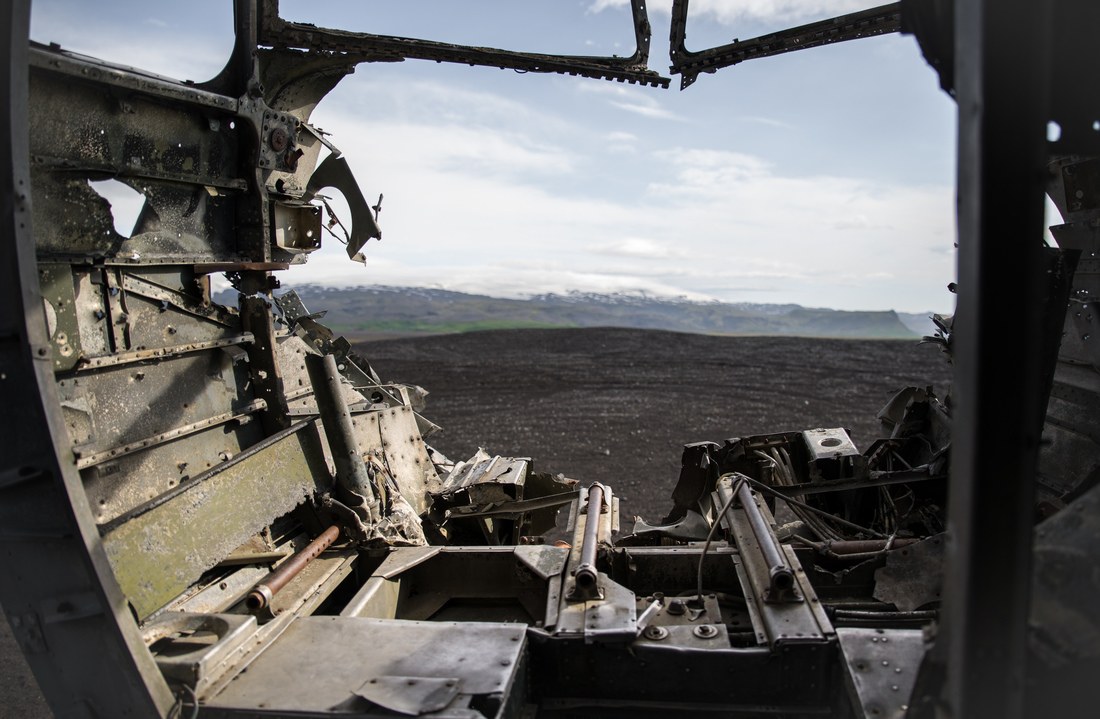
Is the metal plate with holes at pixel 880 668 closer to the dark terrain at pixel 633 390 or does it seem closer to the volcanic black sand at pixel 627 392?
the volcanic black sand at pixel 627 392

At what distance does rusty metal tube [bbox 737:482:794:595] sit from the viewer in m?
3.25

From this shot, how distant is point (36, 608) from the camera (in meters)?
2.58

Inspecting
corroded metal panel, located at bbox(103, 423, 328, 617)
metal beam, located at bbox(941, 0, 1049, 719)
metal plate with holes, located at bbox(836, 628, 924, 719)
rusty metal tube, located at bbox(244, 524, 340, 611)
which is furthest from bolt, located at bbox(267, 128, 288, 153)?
metal plate with holes, located at bbox(836, 628, 924, 719)

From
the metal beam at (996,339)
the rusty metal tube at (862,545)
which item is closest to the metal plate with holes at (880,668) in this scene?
the metal beam at (996,339)

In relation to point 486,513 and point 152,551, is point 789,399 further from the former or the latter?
point 152,551

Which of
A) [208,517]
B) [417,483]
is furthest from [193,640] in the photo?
[417,483]

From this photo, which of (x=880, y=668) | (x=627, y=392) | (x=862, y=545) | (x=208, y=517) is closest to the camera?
(x=880, y=668)

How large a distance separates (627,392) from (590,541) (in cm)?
1310

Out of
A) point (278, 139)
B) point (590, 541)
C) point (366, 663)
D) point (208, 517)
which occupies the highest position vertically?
point (278, 139)

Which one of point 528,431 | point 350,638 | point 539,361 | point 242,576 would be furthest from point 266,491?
point 539,361

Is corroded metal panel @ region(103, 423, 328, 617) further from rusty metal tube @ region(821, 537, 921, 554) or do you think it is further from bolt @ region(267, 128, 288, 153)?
rusty metal tube @ region(821, 537, 921, 554)

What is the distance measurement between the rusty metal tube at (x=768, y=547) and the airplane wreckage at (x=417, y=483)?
0.06 feet

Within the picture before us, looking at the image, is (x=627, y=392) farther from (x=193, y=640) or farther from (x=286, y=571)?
(x=193, y=640)

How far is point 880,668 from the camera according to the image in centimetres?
269
